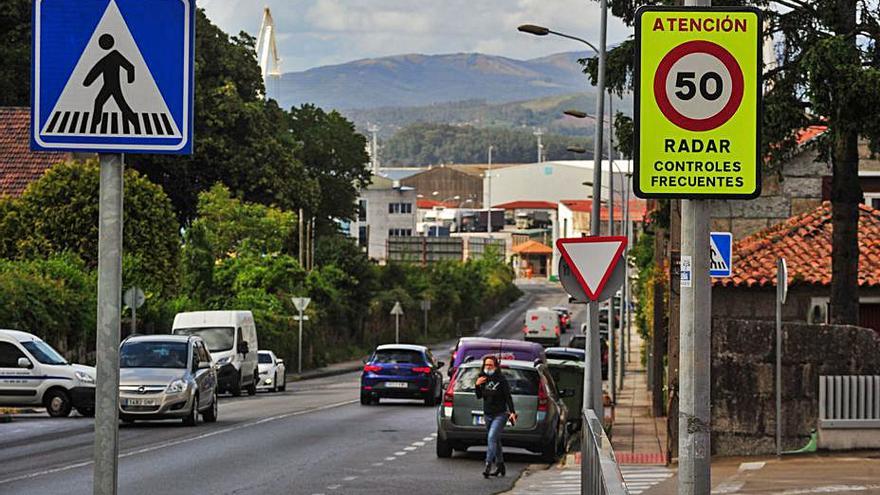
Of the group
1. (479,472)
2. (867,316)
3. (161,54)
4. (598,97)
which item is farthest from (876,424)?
(161,54)

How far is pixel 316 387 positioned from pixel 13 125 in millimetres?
14494

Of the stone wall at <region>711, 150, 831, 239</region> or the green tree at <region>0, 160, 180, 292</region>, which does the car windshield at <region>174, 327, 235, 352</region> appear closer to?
the green tree at <region>0, 160, 180, 292</region>

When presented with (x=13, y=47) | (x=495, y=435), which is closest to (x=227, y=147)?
(x=13, y=47)

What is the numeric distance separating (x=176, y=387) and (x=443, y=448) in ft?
22.3

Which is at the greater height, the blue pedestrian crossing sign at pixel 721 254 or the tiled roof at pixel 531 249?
the tiled roof at pixel 531 249

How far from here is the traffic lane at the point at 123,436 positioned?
71.5 feet

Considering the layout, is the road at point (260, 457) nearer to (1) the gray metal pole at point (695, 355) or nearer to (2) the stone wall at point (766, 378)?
(2) the stone wall at point (766, 378)

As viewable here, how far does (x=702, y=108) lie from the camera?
333 inches

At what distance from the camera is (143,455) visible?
2320 cm

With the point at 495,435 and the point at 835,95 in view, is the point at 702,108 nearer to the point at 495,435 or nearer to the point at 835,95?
the point at 835,95

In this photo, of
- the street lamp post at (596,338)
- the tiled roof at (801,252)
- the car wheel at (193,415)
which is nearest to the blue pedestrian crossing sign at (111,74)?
the street lamp post at (596,338)

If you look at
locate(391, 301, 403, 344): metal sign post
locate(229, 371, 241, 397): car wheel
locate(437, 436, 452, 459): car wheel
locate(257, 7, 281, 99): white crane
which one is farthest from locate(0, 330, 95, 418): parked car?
locate(257, 7, 281, 99): white crane

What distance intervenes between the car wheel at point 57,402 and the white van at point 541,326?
6093cm

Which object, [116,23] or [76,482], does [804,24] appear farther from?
[116,23]
